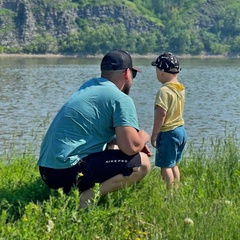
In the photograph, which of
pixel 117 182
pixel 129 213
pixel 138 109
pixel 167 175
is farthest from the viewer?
pixel 138 109

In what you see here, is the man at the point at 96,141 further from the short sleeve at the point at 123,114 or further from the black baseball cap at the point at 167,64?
the black baseball cap at the point at 167,64

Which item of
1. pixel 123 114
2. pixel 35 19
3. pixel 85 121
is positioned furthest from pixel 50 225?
pixel 35 19

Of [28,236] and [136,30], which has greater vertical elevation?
[28,236]

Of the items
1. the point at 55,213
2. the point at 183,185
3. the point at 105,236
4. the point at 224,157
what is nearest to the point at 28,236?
the point at 55,213

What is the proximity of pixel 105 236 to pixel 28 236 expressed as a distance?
2.24 ft

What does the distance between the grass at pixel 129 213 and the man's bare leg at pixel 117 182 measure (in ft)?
0.31

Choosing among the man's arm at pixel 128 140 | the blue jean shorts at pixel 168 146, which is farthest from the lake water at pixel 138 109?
the man's arm at pixel 128 140

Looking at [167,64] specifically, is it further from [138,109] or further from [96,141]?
[138,109]

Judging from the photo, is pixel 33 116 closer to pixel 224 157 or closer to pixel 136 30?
pixel 224 157

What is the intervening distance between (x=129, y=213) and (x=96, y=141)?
775 millimetres

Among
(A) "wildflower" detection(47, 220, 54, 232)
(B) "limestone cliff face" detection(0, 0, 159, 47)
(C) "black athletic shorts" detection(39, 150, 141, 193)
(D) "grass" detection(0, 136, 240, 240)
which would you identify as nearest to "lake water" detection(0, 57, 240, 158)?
(D) "grass" detection(0, 136, 240, 240)

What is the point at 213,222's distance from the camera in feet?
14.5

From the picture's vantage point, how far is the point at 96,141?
17.1 ft

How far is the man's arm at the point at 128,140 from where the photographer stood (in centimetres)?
504
